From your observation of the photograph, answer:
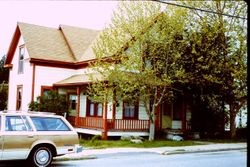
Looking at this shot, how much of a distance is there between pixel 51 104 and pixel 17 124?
42.4ft

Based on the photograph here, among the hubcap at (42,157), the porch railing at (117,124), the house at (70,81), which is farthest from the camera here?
the house at (70,81)

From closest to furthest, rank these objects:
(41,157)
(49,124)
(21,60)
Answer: (41,157) → (49,124) → (21,60)

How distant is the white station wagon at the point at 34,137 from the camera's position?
10531mm

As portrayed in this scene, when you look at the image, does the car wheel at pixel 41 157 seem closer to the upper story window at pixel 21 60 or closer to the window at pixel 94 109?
the window at pixel 94 109

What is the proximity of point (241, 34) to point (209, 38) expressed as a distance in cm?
174

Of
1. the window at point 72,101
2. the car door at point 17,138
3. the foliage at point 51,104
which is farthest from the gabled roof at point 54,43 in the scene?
the car door at point 17,138

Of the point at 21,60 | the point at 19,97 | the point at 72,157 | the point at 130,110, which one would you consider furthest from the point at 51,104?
the point at 72,157

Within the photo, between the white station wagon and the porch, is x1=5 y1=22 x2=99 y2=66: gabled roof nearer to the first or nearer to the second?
the porch

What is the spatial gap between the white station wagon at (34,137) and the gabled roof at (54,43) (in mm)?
14724

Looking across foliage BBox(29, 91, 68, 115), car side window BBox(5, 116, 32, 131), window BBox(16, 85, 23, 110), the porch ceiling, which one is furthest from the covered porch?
car side window BBox(5, 116, 32, 131)

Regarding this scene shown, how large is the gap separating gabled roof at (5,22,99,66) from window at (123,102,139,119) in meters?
4.36

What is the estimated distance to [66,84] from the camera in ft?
83.1

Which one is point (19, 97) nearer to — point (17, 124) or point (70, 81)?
point (70, 81)

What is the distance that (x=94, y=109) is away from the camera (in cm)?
2497
